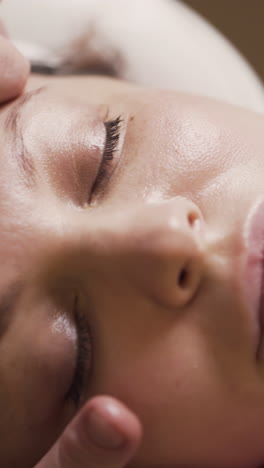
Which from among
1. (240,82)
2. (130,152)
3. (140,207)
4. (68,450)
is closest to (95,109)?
(130,152)

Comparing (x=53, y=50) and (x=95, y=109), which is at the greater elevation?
(x=95, y=109)

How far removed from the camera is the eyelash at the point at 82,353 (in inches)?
29.1

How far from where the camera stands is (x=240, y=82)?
4.39 feet

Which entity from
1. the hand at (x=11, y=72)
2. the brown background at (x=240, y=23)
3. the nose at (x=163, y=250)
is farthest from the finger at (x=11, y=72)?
the brown background at (x=240, y=23)

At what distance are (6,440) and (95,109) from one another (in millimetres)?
488

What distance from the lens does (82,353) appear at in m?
0.74

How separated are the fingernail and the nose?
0.56ft

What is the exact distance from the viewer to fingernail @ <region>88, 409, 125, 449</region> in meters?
0.56

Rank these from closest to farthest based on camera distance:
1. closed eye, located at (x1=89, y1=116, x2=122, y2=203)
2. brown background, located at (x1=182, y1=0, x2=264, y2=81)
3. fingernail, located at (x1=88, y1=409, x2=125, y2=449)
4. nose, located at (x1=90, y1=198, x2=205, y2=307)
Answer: fingernail, located at (x1=88, y1=409, x2=125, y2=449) → nose, located at (x1=90, y1=198, x2=205, y2=307) → closed eye, located at (x1=89, y1=116, x2=122, y2=203) → brown background, located at (x1=182, y1=0, x2=264, y2=81)

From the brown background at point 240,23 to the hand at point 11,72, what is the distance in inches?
51.7

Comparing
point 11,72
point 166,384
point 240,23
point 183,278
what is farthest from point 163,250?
point 240,23

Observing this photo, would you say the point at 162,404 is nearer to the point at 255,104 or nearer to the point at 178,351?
the point at 178,351

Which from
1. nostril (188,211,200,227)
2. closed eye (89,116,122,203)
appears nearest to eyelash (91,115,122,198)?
closed eye (89,116,122,203)

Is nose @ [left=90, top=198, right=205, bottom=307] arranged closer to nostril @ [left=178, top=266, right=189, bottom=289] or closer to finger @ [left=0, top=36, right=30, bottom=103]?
nostril @ [left=178, top=266, right=189, bottom=289]
